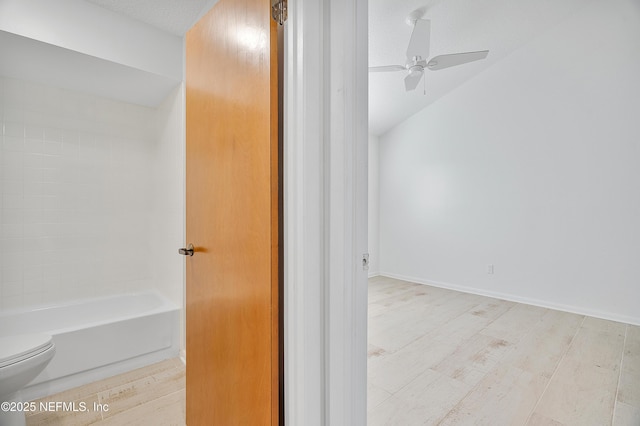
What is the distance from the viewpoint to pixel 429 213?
174 inches

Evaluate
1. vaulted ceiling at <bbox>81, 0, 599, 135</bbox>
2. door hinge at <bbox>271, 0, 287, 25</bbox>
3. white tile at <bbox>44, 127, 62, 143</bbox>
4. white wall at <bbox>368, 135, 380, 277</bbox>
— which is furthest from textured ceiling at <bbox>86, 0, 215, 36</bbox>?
white wall at <bbox>368, 135, 380, 277</bbox>

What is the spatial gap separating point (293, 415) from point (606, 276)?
363 cm

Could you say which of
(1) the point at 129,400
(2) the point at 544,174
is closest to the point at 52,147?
(1) the point at 129,400

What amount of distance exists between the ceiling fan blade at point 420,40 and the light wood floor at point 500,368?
247 centimetres

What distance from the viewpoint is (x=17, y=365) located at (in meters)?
1.30

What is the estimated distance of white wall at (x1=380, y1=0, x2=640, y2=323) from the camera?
9.51 ft

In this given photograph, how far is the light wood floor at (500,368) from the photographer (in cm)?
160

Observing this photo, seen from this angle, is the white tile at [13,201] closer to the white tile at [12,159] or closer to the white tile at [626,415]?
the white tile at [12,159]

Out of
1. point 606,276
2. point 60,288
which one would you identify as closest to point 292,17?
point 60,288

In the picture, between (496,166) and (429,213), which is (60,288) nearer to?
(429,213)

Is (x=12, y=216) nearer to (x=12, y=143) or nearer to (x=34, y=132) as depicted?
(x=12, y=143)

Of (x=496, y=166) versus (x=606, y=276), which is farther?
(x=496, y=166)

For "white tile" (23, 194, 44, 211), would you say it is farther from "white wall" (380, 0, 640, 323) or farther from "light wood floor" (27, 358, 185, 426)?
"white wall" (380, 0, 640, 323)

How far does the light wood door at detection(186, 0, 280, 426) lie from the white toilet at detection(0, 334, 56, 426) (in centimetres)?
66
